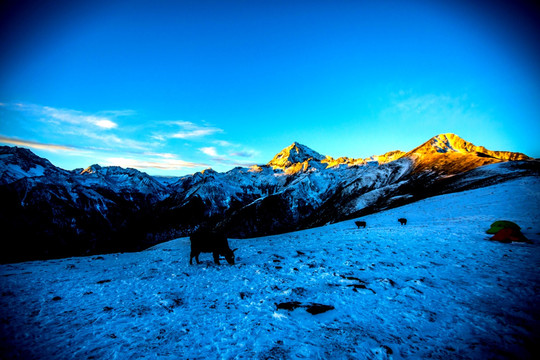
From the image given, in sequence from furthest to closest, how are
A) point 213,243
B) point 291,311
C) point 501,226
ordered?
point 501,226, point 213,243, point 291,311

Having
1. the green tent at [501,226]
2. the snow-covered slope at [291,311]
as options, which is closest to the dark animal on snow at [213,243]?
the snow-covered slope at [291,311]

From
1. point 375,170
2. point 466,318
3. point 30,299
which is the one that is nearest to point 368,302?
point 466,318

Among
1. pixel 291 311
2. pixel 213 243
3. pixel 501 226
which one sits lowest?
pixel 291 311

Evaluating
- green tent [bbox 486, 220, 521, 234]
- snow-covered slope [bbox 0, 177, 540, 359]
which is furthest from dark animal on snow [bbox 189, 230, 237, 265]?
green tent [bbox 486, 220, 521, 234]

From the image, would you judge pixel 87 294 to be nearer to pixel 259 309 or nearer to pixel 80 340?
pixel 80 340

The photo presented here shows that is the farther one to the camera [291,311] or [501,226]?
[501,226]

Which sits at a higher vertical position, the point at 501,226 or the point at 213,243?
the point at 213,243

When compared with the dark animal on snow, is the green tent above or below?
below

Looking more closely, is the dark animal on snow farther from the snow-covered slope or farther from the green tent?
the green tent

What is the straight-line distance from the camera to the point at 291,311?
7.65 m

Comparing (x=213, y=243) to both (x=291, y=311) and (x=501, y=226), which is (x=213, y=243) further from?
(x=501, y=226)

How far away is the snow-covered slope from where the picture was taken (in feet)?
18.3

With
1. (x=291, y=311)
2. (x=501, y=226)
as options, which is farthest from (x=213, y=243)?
(x=501, y=226)

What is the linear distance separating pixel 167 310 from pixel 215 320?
2.24 metres
